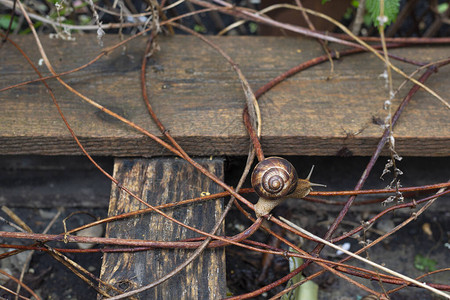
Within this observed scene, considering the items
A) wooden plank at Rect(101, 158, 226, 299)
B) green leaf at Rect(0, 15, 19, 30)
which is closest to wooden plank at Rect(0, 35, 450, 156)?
wooden plank at Rect(101, 158, 226, 299)

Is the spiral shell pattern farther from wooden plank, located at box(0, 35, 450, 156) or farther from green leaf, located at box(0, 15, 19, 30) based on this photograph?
green leaf, located at box(0, 15, 19, 30)

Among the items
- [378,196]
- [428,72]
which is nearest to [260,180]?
[428,72]

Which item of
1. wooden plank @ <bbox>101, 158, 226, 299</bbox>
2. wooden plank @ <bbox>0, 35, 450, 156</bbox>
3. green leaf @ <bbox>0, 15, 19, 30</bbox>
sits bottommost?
wooden plank @ <bbox>101, 158, 226, 299</bbox>

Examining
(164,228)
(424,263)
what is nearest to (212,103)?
(164,228)

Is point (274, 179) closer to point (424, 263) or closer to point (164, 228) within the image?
point (164, 228)

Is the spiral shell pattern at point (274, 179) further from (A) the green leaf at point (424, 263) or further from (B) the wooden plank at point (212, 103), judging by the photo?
(A) the green leaf at point (424, 263)

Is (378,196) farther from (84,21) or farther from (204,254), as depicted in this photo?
(84,21)

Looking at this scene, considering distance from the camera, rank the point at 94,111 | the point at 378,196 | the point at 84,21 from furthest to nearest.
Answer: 1. the point at 84,21
2. the point at 378,196
3. the point at 94,111
